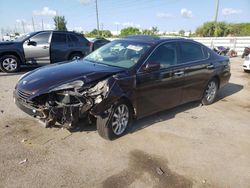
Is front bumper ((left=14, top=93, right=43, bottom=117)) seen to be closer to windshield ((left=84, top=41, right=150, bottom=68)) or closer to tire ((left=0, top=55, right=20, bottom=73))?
windshield ((left=84, top=41, right=150, bottom=68))

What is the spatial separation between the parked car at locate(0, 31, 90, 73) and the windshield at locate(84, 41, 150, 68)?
5231 mm

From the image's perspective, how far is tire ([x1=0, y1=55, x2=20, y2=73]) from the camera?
375 inches

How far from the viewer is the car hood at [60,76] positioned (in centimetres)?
391

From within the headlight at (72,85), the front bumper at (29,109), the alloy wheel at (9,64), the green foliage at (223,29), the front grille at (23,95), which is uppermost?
the headlight at (72,85)

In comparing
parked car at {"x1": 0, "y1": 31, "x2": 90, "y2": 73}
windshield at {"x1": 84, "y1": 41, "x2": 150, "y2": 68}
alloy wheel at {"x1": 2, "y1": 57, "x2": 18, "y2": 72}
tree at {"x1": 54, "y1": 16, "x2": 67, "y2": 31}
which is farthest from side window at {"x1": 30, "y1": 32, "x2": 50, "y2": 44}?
tree at {"x1": 54, "y1": 16, "x2": 67, "y2": 31}

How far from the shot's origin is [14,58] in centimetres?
961

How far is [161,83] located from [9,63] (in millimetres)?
6948

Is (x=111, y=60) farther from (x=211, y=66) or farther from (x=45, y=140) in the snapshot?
(x=211, y=66)

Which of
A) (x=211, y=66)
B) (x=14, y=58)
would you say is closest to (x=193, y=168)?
(x=211, y=66)

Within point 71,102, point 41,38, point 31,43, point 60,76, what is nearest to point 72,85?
point 71,102

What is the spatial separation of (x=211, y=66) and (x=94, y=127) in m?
3.40

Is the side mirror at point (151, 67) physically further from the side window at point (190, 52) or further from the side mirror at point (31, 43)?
the side mirror at point (31, 43)

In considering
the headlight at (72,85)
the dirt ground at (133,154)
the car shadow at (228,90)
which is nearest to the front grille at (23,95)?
the headlight at (72,85)

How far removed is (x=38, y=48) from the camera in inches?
392
